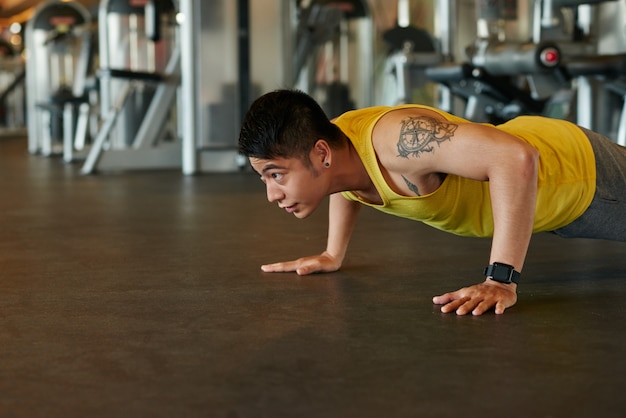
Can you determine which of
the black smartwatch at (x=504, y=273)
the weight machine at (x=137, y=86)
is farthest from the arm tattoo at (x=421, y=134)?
the weight machine at (x=137, y=86)

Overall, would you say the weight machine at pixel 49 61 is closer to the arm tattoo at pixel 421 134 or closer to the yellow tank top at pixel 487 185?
the yellow tank top at pixel 487 185

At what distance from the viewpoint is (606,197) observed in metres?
1.80

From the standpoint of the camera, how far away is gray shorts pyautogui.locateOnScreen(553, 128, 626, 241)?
180cm

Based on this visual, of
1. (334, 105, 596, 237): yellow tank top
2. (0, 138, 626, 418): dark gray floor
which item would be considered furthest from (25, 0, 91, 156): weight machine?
(334, 105, 596, 237): yellow tank top

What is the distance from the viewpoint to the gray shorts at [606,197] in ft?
5.92

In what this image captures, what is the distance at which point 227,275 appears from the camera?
6.77ft

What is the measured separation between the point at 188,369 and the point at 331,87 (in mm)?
6647

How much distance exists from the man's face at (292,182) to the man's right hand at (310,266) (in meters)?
0.43

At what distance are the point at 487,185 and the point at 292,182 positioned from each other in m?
0.40

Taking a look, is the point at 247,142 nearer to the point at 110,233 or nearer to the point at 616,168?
the point at 616,168

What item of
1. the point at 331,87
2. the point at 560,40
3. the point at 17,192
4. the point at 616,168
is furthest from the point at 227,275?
the point at 331,87

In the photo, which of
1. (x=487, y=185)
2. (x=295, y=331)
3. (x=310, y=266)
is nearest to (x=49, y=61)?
(x=310, y=266)

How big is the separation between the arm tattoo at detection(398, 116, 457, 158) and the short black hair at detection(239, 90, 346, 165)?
14 cm

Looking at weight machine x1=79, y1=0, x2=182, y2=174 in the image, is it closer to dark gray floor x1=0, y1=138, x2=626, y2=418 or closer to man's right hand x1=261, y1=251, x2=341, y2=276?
dark gray floor x1=0, y1=138, x2=626, y2=418
